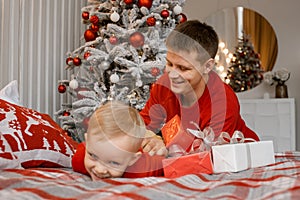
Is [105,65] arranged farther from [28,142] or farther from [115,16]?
[28,142]

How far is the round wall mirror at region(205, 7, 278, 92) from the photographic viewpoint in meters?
4.70

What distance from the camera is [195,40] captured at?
186 cm

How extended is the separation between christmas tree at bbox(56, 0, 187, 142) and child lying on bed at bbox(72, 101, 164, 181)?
128cm

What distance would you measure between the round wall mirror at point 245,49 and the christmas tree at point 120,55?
187cm

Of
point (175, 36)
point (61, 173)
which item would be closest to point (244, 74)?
point (175, 36)

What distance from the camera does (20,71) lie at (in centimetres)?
294

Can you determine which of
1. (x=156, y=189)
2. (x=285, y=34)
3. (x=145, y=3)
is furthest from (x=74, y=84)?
(x=285, y=34)

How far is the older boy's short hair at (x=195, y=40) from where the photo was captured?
1.81 meters

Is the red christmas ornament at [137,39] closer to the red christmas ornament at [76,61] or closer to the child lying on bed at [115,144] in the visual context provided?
the red christmas ornament at [76,61]

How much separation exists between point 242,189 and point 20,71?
84.9 inches

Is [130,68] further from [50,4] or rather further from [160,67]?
[50,4]

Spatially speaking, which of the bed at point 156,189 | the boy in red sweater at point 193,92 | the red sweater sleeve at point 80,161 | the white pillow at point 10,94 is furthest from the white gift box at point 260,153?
the white pillow at point 10,94

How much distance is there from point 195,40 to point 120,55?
0.94 meters

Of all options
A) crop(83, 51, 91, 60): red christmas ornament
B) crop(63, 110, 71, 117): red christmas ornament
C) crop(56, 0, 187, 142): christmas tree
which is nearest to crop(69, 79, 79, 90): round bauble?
crop(56, 0, 187, 142): christmas tree
